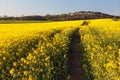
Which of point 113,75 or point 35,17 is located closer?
point 113,75

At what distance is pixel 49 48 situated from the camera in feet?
52.3

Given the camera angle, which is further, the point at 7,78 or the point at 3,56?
the point at 3,56

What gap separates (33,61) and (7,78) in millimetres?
1484

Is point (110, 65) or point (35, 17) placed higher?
point (110, 65)

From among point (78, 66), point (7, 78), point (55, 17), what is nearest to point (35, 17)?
point (55, 17)

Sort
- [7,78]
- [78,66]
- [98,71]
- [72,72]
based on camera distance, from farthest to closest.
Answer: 1. [78,66]
2. [72,72]
3. [98,71]
4. [7,78]

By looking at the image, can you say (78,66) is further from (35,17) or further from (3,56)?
(35,17)

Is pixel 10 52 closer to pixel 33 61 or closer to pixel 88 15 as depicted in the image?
pixel 33 61

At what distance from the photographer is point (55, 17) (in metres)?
105

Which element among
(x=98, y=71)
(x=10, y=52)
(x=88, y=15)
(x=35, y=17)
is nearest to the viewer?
(x=98, y=71)

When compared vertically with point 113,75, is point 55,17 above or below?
below

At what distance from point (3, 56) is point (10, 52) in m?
1.34

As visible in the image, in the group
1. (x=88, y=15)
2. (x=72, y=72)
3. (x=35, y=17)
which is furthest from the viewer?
(x=88, y=15)

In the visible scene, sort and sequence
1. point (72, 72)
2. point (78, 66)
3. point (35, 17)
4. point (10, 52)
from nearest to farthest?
point (10, 52), point (72, 72), point (78, 66), point (35, 17)
